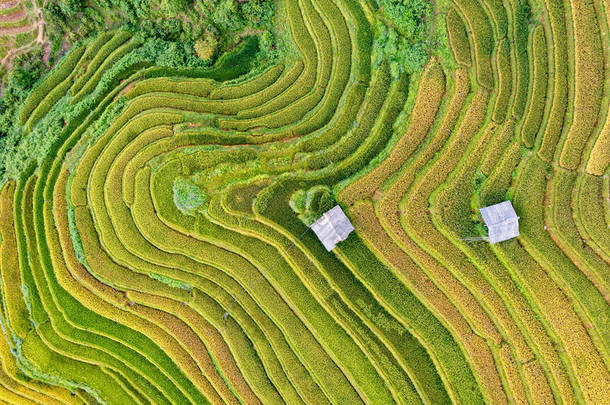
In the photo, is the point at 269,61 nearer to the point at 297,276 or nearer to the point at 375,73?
the point at 375,73

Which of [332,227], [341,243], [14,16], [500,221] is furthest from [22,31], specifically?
[500,221]

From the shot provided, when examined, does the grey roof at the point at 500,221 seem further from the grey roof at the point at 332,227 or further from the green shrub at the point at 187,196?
the green shrub at the point at 187,196

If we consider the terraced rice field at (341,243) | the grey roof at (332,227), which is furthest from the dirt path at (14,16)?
the grey roof at (332,227)

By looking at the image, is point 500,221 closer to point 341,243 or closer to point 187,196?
point 341,243

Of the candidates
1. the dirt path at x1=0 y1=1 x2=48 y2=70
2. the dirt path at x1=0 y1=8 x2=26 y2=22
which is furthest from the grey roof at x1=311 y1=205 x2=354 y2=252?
the dirt path at x1=0 y1=8 x2=26 y2=22

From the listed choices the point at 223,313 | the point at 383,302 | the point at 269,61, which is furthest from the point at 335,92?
the point at 223,313

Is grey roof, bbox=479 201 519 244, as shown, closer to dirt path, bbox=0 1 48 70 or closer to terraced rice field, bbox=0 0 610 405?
terraced rice field, bbox=0 0 610 405
